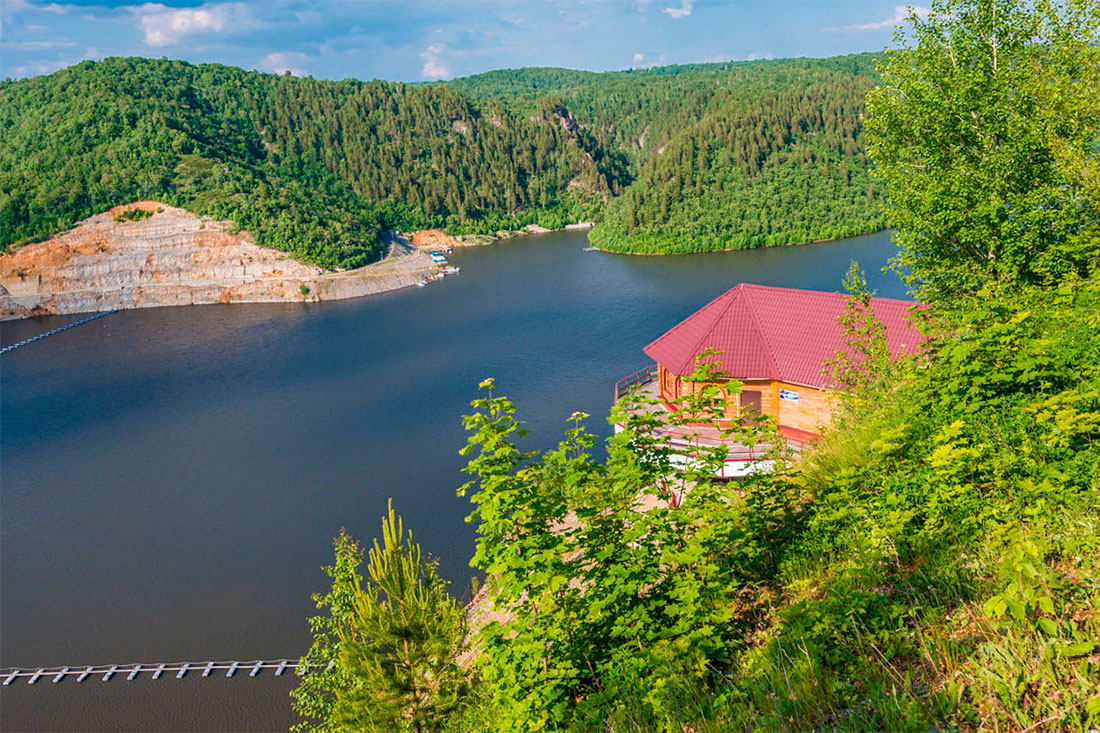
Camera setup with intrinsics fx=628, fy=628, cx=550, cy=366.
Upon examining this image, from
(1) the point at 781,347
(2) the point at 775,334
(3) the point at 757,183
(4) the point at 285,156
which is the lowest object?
(1) the point at 781,347

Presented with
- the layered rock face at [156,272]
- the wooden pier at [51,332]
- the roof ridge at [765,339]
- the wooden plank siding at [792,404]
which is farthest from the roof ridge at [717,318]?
the wooden pier at [51,332]

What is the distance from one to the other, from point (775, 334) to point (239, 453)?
28.7 metres

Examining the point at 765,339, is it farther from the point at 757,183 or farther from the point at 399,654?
the point at 757,183

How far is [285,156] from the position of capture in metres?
139

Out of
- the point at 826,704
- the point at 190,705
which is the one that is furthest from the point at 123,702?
the point at 826,704

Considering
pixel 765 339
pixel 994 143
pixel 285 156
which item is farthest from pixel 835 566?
pixel 285 156

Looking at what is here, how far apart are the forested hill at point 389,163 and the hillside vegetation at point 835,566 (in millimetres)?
80218

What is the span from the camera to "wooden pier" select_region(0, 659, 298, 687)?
1941 centimetres

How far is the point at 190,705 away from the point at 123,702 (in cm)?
230

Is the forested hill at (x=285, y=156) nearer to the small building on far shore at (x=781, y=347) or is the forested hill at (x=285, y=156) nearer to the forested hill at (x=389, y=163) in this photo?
the forested hill at (x=389, y=163)

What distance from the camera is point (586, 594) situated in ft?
22.9

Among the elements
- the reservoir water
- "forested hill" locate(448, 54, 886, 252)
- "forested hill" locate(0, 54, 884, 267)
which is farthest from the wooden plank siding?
"forested hill" locate(448, 54, 886, 252)

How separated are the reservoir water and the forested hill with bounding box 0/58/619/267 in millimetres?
21625

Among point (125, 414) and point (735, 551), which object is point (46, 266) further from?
point (735, 551)
